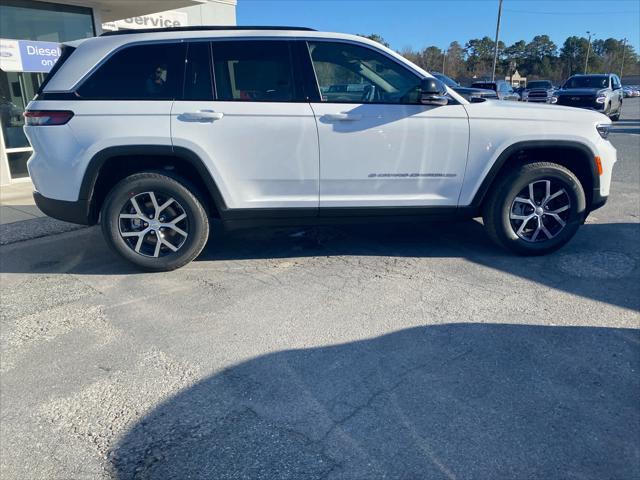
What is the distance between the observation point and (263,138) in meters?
4.14

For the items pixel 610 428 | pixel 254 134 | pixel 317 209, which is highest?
pixel 254 134

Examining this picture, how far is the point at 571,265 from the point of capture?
4.52 meters

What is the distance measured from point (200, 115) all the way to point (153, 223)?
106cm

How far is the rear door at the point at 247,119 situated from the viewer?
4094 millimetres

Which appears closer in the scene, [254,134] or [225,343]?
[225,343]

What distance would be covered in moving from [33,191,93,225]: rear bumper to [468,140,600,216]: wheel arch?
3.47 m

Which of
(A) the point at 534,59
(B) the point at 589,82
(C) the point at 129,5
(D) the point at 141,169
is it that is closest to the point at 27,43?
(C) the point at 129,5

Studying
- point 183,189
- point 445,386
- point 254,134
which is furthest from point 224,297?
point 445,386

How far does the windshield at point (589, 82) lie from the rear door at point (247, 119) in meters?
19.6

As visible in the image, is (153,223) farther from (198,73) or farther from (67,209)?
(198,73)

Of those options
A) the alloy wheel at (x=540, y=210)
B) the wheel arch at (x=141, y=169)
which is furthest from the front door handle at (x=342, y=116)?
the alloy wheel at (x=540, y=210)

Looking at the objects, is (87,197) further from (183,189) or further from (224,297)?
(224,297)

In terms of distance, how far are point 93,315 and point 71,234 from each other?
8.26 ft

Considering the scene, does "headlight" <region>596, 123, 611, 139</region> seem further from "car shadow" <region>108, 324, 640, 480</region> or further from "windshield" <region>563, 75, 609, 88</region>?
"windshield" <region>563, 75, 609, 88</region>
